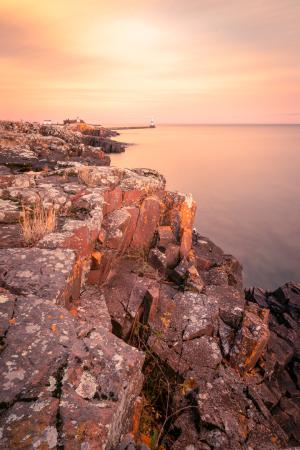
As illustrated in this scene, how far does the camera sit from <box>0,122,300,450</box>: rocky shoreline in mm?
2289

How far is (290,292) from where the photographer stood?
11039 mm

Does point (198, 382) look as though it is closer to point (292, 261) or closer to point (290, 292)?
point (290, 292)

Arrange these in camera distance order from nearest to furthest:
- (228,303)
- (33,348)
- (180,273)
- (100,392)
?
(100,392)
(33,348)
(228,303)
(180,273)

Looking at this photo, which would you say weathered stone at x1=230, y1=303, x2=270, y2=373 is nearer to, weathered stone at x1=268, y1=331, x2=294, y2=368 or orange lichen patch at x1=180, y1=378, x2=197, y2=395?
orange lichen patch at x1=180, y1=378, x2=197, y2=395

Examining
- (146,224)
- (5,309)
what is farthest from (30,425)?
(146,224)

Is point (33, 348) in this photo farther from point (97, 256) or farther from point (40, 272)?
point (97, 256)

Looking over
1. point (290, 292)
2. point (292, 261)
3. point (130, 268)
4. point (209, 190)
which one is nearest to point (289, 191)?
point (209, 190)

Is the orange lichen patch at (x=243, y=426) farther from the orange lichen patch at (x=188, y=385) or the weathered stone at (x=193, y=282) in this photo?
the weathered stone at (x=193, y=282)

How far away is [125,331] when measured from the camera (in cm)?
543

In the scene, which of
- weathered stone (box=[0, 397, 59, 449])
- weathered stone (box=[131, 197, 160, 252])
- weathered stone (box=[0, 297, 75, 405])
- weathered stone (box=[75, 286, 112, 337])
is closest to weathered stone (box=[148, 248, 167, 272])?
weathered stone (box=[131, 197, 160, 252])

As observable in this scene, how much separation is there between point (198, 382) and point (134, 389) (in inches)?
89.9

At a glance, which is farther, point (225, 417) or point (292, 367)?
point (292, 367)

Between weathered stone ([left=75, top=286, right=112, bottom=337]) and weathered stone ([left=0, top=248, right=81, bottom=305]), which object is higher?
weathered stone ([left=0, top=248, right=81, bottom=305])

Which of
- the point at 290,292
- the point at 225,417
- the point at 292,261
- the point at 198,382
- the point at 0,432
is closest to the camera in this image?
the point at 0,432
